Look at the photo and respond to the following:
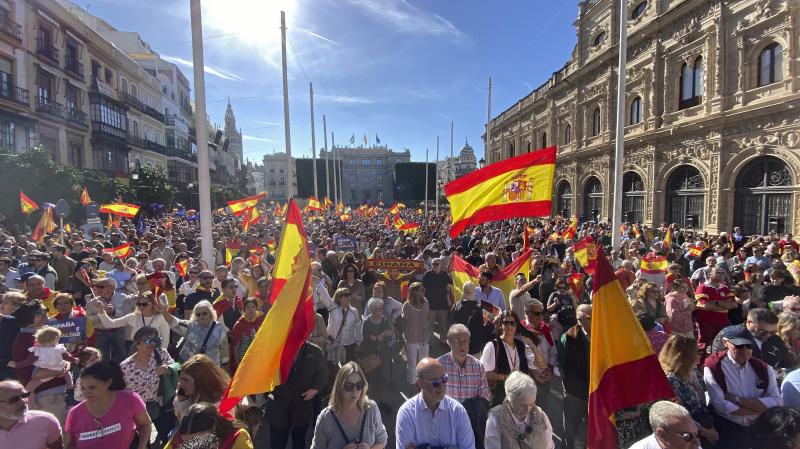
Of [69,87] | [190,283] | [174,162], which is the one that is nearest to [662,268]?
[190,283]

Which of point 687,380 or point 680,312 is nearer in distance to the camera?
point 687,380

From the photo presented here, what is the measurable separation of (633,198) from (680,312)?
19.0 metres

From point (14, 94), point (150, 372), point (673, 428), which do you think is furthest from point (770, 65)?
point (14, 94)

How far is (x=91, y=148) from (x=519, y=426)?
112 feet

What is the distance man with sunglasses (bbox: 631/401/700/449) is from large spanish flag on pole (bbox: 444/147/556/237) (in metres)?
3.79

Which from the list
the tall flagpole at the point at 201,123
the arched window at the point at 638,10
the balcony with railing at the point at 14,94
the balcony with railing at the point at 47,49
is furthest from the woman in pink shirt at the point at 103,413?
the balcony with railing at the point at 47,49

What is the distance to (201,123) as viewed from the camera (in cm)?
816

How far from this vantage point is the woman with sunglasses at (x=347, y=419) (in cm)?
289

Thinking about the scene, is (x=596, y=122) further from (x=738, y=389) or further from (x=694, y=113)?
(x=738, y=389)

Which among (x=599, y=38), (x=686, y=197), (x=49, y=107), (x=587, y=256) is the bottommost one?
(x=587, y=256)

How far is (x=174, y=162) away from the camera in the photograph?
42.9m

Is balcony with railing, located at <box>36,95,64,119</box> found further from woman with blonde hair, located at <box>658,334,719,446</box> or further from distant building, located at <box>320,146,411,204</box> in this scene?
distant building, located at <box>320,146,411,204</box>

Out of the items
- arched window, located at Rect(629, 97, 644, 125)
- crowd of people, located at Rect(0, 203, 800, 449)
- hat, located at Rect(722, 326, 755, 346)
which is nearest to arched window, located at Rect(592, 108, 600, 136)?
arched window, located at Rect(629, 97, 644, 125)

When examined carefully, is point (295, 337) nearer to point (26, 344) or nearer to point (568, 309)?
point (26, 344)
